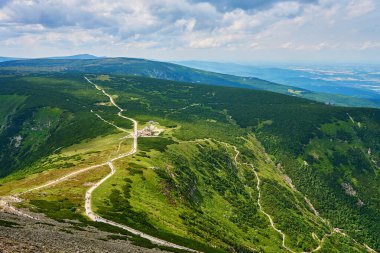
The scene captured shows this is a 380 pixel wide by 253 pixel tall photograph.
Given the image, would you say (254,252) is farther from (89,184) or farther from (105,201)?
(89,184)

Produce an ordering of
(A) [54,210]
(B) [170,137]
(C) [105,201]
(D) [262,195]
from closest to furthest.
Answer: (A) [54,210]
(C) [105,201]
(D) [262,195]
(B) [170,137]

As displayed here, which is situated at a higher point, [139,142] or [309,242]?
[139,142]

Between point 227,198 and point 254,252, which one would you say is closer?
point 254,252

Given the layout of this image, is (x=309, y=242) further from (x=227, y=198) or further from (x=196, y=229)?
(x=196, y=229)

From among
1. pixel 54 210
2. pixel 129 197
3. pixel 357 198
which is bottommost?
pixel 357 198

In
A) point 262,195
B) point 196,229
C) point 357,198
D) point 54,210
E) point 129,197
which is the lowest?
point 357,198

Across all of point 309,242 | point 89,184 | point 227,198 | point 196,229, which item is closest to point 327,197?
point 309,242

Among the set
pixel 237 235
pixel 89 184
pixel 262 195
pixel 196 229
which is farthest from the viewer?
pixel 262 195

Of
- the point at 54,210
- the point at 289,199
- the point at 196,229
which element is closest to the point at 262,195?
the point at 289,199

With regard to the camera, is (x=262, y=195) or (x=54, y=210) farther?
(x=262, y=195)
